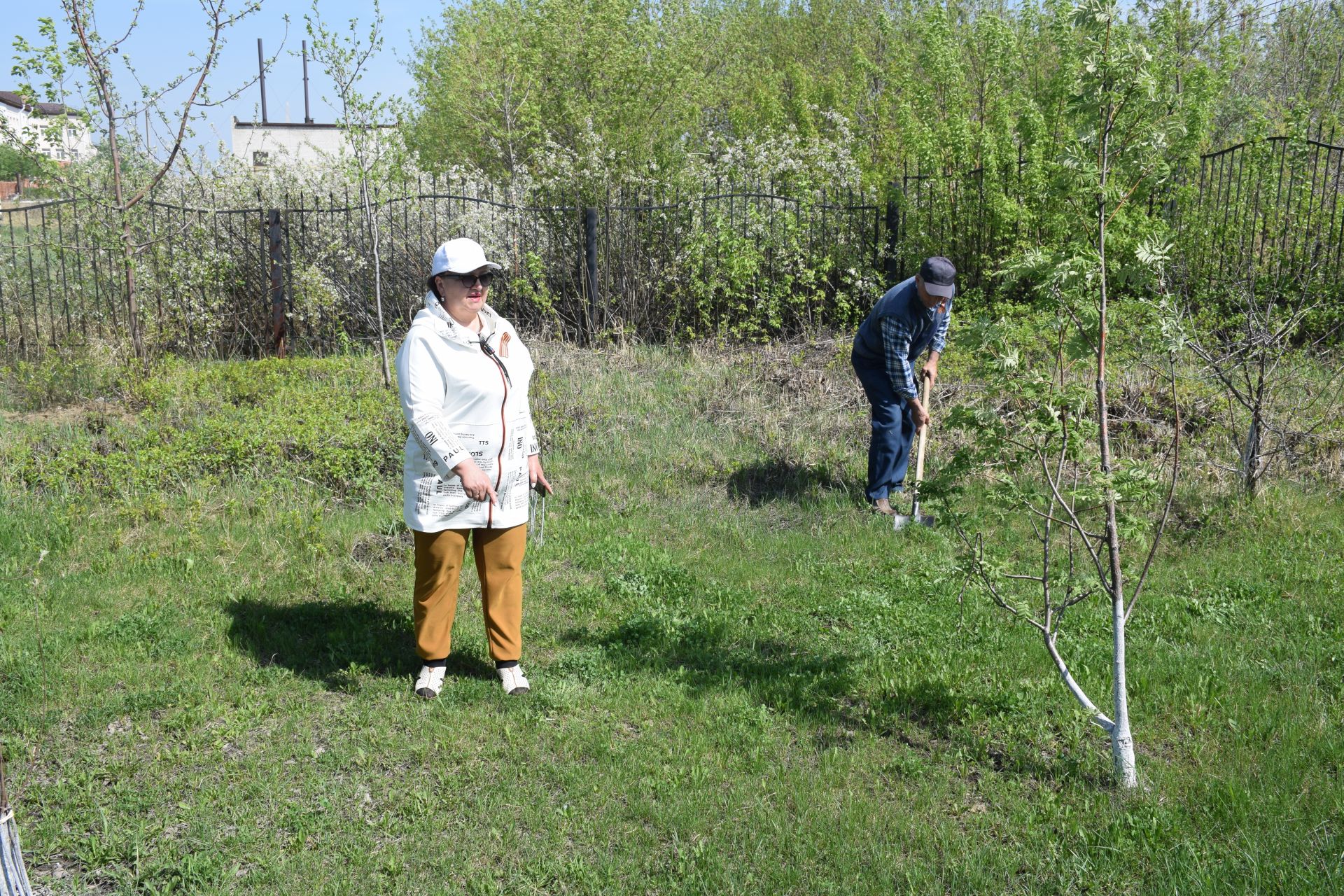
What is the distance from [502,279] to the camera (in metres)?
12.8

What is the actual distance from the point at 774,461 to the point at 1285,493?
10.9ft

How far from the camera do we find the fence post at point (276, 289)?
1215 centimetres

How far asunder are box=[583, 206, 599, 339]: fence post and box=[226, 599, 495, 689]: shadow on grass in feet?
22.3

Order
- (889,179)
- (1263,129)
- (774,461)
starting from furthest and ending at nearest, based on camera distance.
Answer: (889,179)
(1263,129)
(774,461)

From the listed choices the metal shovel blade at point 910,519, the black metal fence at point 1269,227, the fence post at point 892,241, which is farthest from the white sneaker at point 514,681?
the fence post at point 892,241

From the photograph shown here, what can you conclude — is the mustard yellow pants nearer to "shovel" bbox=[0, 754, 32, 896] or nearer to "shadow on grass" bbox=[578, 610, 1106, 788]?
"shadow on grass" bbox=[578, 610, 1106, 788]

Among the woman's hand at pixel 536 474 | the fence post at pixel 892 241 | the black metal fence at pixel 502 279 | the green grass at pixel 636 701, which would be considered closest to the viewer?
the green grass at pixel 636 701

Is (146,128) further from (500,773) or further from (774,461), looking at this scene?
(500,773)

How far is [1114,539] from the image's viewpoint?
3.69 meters

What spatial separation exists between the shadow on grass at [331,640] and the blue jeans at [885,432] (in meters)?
3.10

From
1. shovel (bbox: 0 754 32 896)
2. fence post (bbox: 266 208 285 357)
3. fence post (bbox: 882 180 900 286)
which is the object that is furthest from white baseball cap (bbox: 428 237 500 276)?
fence post (bbox: 882 180 900 286)

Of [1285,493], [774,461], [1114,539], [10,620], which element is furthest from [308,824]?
[1285,493]

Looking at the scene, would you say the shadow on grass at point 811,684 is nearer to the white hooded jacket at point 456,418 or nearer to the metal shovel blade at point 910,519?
the white hooded jacket at point 456,418

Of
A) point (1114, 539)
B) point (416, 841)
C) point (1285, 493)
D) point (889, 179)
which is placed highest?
point (889, 179)
